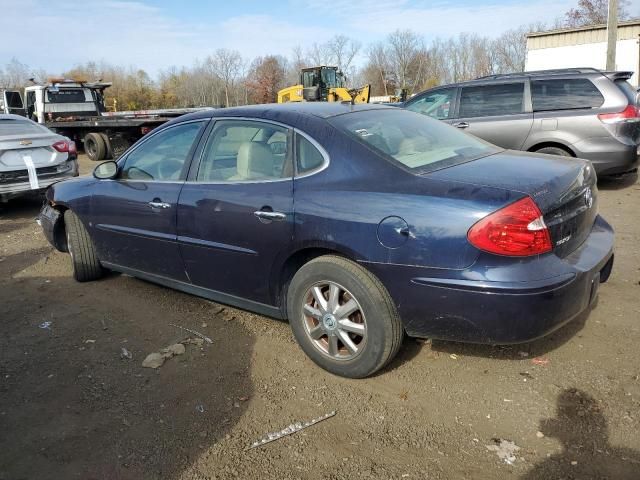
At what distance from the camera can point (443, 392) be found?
2.97 metres

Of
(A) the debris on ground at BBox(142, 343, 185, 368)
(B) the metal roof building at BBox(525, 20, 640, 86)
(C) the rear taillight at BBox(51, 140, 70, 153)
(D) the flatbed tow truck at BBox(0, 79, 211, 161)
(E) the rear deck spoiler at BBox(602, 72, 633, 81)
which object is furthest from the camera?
(B) the metal roof building at BBox(525, 20, 640, 86)

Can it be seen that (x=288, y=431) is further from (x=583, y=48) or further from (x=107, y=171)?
(x=583, y=48)

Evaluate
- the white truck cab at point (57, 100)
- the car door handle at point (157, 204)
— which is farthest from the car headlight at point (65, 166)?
the white truck cab at point (57, 100)

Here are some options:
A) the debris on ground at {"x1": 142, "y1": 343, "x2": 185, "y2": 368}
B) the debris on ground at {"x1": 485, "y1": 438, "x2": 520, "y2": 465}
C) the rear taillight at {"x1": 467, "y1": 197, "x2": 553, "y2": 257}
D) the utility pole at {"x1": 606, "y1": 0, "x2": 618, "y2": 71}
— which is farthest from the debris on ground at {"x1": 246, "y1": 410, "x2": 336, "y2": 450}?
the utility pole at {"x1": 606, "y1": 0, "x2": 618, "y2": 71}

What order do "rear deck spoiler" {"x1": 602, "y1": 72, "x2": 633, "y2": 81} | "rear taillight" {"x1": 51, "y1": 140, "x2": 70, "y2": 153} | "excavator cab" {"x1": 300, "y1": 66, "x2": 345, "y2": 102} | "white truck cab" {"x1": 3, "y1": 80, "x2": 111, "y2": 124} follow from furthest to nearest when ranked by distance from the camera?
"excavator cab" {"x1": 300, "y1": 66, "x2": 345, "y2": 102} < "white truck cab" {"x1": 3, "y1": 80, "x2": 111, "y2": 124} < "rear taillight" {"x1": 51, "y1": 140, "x2": 70, "y2": 153} < "rear deck spoiler" {"x1": 602, "y1": 72, "x2": 633, "y2": 81}

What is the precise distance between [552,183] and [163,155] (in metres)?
2.82

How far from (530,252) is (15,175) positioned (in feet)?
24.3

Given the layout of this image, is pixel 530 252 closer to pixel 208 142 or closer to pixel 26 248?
pixel 208 142

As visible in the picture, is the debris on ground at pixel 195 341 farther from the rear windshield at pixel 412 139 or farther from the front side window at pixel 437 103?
the front side window at pixel 437 103

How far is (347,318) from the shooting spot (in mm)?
3033

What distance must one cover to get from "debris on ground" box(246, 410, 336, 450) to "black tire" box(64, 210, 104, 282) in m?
2.95

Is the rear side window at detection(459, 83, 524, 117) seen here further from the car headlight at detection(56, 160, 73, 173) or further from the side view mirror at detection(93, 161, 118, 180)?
the car headlight at detection(56, 160, 73, 173)

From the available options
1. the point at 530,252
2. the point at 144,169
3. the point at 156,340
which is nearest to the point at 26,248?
the point at 144,169

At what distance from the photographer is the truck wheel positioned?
49.4 feet
